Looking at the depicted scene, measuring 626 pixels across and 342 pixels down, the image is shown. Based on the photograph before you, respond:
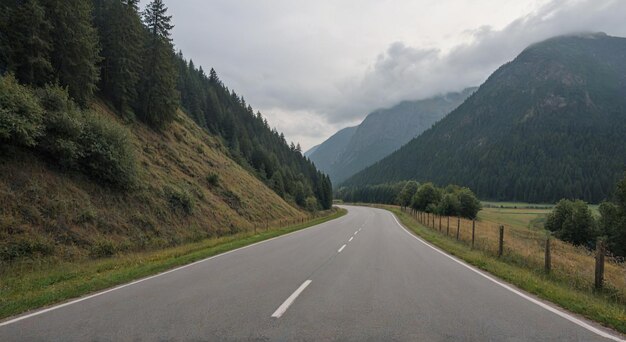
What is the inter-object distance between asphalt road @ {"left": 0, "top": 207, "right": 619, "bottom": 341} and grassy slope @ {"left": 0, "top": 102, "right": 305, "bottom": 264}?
23.7 feet

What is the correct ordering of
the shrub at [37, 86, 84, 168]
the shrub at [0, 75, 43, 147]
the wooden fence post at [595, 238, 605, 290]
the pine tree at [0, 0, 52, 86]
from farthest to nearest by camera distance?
1. the pine tree at [0, 0, 52, 86]
2. the shrub at [37, 86, 84, 168]
3. the shrub at [0, 75, 43, 147]
4. the wooden fence post at [595, 238, 605, 290]

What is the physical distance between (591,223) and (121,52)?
2273 inches

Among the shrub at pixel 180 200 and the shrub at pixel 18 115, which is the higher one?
the shrub at pixel 18 115

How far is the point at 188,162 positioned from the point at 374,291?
31024mm

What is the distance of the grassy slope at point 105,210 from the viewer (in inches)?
530

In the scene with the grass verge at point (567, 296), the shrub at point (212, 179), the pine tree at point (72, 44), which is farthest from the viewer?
the shrub at point (212, 179)

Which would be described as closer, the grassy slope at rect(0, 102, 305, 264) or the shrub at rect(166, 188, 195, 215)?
the grassy slope at rect(0, 102, 305, 264)

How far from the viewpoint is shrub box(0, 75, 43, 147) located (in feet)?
46.6

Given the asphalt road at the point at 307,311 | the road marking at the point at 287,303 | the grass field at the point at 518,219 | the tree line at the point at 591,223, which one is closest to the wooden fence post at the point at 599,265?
the asphalt road at the point at 307,311

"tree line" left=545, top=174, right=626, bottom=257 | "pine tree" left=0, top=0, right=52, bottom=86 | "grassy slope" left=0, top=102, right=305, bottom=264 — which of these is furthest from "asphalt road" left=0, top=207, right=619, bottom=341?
"tree line" left=545, top=174, right=626, bottom=257

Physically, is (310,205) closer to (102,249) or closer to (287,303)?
(102,249)

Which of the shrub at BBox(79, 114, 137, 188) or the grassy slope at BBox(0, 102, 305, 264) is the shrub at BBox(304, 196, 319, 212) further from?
the shrub at BBox(79, 114, 137, 188)

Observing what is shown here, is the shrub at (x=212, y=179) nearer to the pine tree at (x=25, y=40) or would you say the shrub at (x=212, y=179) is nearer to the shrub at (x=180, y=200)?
the shrub at (x=180, y=200)

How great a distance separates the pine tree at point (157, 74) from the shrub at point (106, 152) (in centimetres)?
1701
